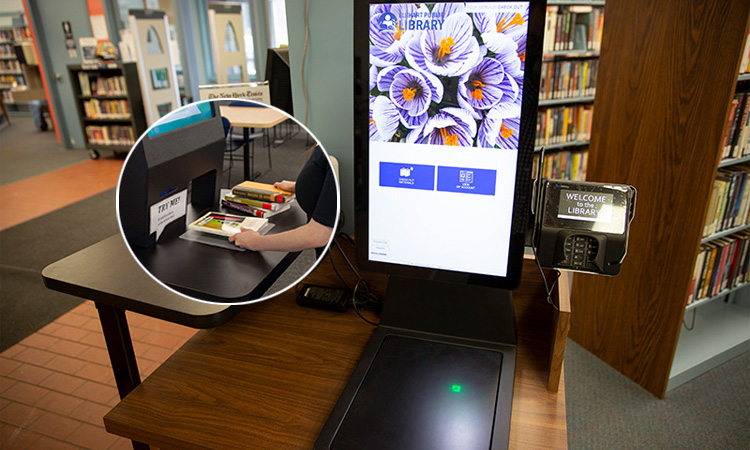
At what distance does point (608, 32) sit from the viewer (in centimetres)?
185

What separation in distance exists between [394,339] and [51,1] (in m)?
7.38

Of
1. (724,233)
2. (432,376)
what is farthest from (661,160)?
(432,376)

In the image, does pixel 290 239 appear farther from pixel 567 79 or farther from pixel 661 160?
pixel 567 79

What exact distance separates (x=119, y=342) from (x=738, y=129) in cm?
222

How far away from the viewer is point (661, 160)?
170 cm

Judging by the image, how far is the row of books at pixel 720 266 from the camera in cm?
197

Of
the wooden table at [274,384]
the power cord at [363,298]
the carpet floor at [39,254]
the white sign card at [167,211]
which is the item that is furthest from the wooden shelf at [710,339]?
the carpet floor at [39,254]

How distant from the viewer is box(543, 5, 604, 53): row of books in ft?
9.70

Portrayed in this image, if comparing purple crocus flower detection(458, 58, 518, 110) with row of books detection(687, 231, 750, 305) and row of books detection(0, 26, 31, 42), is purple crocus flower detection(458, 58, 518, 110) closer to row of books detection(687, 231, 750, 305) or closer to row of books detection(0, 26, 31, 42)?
row of books detection(687, 231, 750, 305)

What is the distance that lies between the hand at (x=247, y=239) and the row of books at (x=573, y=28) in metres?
2.78

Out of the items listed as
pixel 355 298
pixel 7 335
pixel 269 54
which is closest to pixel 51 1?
pixel 7 335

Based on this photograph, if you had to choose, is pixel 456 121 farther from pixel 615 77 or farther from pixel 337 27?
pixel 615 77

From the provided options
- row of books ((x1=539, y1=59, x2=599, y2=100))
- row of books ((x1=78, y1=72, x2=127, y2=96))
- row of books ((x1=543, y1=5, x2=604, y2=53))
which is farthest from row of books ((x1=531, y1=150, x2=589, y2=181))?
row of books ((x1=78, y1=72, x2=127, y2=96))

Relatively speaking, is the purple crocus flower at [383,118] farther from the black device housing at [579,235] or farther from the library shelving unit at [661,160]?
the library shelving unit at [661,160]
